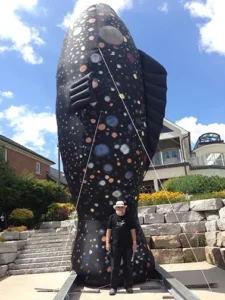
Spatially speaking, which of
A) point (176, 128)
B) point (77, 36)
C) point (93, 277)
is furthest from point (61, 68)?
point (176, 128)

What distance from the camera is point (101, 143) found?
3463 mm

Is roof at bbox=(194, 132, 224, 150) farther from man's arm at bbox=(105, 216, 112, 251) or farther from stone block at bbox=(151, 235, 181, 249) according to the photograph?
man's arm at bbox=(105, 216, 112, 251)

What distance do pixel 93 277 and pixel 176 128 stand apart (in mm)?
18725

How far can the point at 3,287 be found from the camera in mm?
5164

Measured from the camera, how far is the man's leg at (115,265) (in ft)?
9.84

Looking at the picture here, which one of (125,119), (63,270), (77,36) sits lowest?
(63,270)

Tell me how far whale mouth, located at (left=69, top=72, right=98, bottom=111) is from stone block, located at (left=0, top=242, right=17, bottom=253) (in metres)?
5.07

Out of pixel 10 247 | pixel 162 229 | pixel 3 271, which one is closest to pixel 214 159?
pixel 162 229

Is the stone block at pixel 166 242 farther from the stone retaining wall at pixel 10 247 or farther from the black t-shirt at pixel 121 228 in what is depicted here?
the black t-shirt at pixel 121 228

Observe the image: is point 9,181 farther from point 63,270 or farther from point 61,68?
point 61,68

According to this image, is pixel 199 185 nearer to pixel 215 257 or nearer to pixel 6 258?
pixel 215 257

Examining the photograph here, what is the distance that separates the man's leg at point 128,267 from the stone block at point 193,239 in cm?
386

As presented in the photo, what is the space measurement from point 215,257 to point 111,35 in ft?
15.3

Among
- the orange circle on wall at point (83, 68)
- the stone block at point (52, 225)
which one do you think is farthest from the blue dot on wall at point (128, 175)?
the stone block at point (52, 225)
